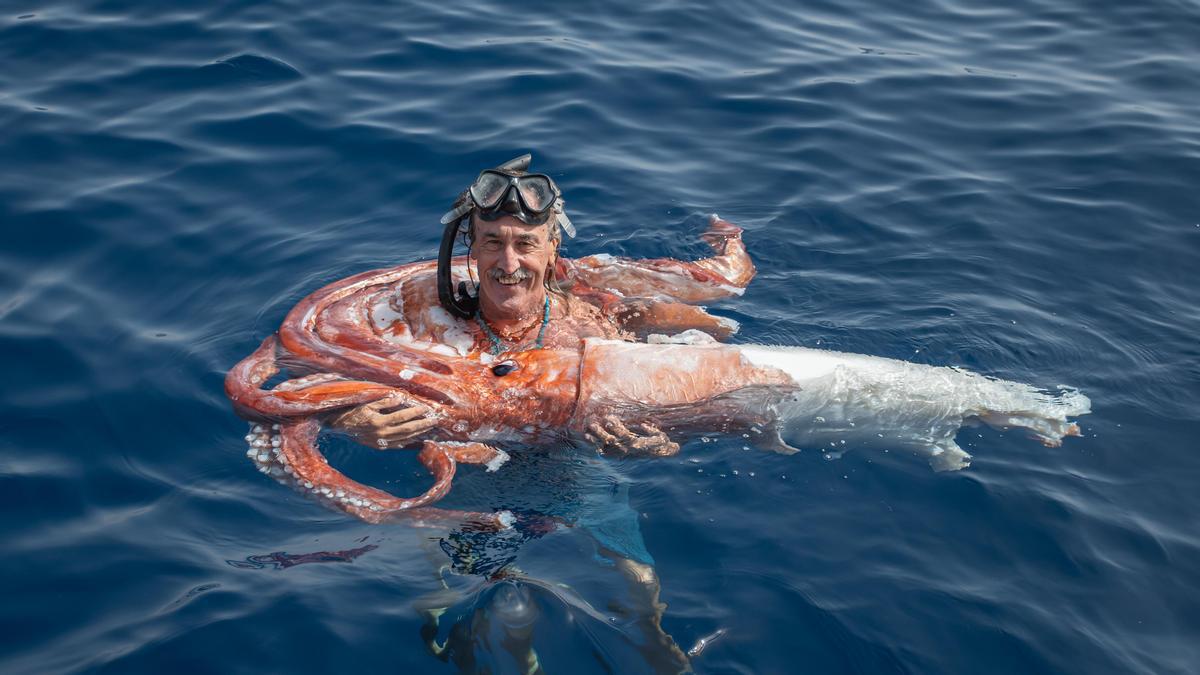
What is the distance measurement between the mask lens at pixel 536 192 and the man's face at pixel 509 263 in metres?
0.13

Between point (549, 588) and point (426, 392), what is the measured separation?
1.27 metres

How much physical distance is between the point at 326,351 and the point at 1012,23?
1067 cm

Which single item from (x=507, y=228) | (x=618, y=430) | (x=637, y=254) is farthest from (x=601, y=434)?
(x=637, y=254)

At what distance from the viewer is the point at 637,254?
8695 millimetres

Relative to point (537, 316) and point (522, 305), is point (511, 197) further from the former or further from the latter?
point (537, 316)

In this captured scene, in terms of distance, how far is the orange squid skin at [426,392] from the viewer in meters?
5.61

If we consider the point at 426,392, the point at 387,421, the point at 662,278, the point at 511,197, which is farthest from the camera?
the point at 662,278

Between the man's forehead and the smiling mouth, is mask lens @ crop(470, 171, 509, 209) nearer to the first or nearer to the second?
the man's forehead

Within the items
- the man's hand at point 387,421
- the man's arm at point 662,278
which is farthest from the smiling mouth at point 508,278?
the man's arm at point 662,278

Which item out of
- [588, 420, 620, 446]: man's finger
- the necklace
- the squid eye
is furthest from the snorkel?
[588, 420, 620, 446]: man's finger

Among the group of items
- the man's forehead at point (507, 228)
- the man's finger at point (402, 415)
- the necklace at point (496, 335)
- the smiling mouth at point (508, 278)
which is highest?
the man's forehead at point (507, 228)

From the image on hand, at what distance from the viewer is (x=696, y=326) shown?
7172 millimetres

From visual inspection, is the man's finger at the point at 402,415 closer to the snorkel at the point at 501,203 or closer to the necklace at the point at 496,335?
the necklace at the point at 496,335

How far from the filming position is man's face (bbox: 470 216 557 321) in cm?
611
